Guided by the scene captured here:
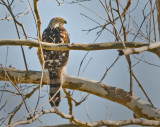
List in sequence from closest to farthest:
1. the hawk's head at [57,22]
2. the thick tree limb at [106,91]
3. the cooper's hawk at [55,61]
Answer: the thick tree limb at [106,91]
the cooper's hawk at [55,61]
the hawk's head at [57,22]

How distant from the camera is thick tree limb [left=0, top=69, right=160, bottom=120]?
3225 mm

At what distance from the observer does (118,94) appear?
3365 millimetres

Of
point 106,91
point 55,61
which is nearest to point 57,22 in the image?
point 55,61

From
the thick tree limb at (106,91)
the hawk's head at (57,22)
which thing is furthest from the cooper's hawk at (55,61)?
the hawk's head at (57,22)

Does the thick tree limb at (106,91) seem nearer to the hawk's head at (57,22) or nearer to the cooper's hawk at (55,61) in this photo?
the cooper's hawk at (55,61)

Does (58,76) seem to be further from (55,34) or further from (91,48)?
(91,48)

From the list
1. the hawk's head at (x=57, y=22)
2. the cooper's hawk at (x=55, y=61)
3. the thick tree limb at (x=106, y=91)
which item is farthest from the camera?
the hawk's head at (x=57, y=22)

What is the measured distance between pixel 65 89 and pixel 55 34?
1.00m

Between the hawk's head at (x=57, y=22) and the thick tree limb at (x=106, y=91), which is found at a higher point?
the hawk's head at (x=57, y=22)

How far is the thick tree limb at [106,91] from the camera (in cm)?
322

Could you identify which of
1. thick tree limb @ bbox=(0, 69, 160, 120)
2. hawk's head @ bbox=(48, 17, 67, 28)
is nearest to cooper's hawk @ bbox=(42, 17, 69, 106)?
thick tree limb @ bbox=(0, 69, 160, 120)

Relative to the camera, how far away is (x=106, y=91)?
342cm

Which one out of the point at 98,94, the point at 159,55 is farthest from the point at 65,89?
the point at 159,55

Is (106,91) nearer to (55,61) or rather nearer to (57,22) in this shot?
(55,61)
